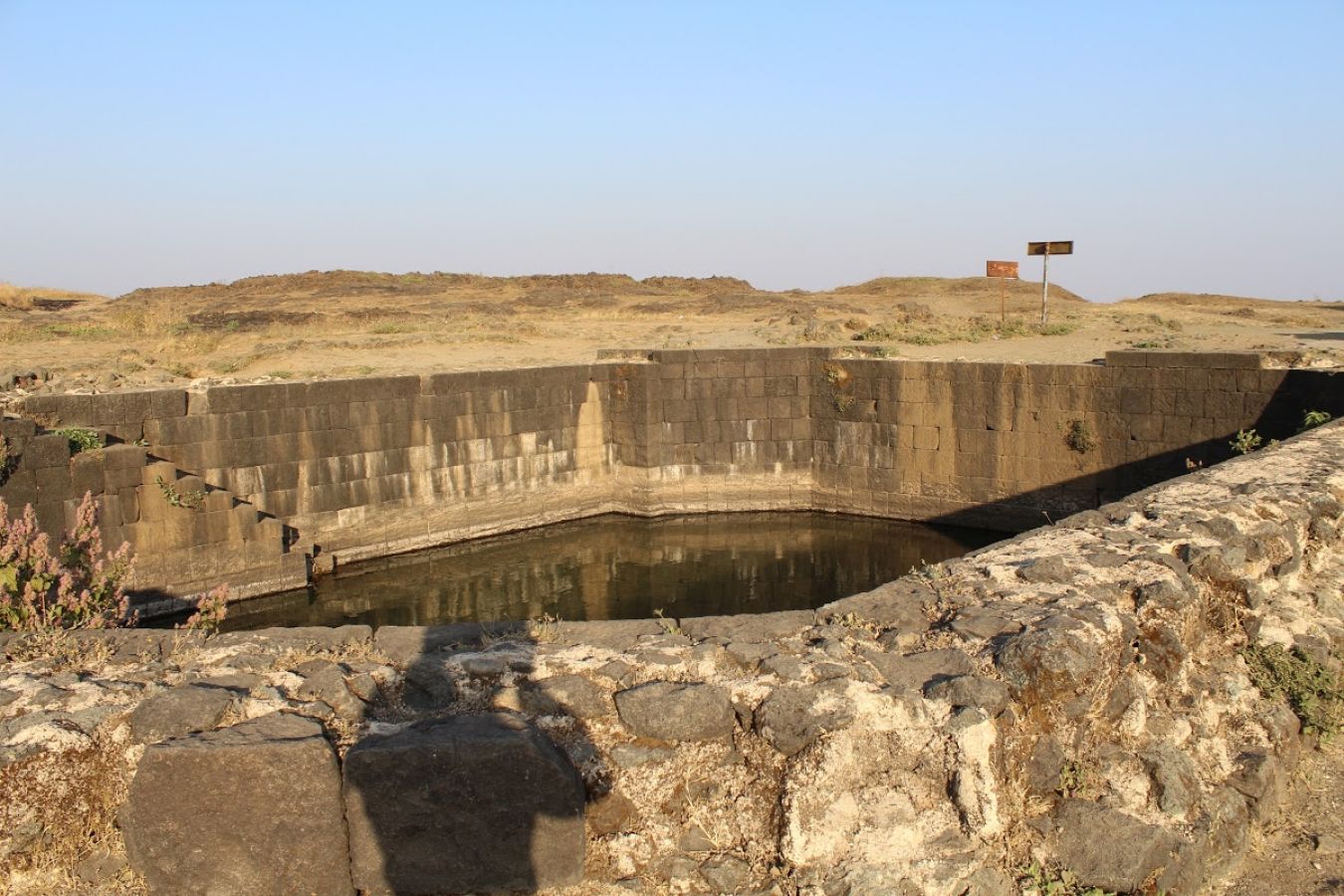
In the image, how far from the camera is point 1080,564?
17.1 ft

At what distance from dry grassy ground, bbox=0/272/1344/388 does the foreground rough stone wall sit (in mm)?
9577

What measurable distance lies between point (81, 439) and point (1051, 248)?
47.4ft

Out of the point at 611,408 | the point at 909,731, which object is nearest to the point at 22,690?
the point at 909,731

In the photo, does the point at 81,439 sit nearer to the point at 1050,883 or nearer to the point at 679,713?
the point at 679,713

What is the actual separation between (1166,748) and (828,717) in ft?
4.71

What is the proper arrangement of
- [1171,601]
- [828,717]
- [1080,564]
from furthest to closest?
[1080,564] < [1171,601] < [828,717]

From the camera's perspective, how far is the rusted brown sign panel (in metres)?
17.8

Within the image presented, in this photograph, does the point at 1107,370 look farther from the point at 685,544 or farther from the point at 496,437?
the point at 496,437

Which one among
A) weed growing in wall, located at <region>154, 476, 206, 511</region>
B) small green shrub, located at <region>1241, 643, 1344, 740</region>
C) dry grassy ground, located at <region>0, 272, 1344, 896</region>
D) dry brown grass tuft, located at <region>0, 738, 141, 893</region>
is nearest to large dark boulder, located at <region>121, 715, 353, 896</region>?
dry brown grass tuft, located at <region>0, 738, 141, 893</region>

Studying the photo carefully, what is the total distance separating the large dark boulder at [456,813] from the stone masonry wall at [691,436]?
25.9ft

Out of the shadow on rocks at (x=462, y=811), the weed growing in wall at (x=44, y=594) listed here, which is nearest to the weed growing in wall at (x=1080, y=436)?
the weed growing in wall at (x=44, y=594)

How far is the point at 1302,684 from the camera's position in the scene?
4855 millimetres

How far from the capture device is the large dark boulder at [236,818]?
337cm

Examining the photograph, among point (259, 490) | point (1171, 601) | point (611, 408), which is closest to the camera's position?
point (1171, 601)
